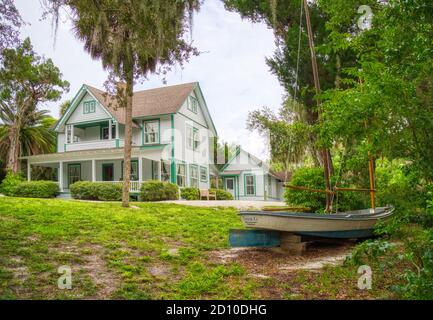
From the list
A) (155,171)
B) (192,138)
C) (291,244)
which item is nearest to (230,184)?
(192,138)

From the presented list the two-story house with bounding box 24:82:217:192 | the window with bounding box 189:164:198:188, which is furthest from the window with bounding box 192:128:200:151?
the window with bounding box 189:164:198:188

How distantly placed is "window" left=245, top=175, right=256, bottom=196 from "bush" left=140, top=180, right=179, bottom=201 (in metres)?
10.7

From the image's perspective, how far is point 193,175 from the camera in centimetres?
2533

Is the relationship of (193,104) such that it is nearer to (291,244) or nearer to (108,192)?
(108,192)

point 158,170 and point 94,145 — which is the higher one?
point 94,145

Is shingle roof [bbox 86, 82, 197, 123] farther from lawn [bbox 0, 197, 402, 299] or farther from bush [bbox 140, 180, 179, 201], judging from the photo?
lawn [bbox 0, 197, 402, 299]

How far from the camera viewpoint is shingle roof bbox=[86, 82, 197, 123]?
23.9m

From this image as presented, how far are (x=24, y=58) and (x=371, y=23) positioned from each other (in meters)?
6.07

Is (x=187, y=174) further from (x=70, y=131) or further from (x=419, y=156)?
(x=419, y=156)

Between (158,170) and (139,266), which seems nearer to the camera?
(139,266)

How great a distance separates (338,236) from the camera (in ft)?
25.1

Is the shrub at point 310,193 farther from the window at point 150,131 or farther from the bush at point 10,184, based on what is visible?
the bush at point 10,184

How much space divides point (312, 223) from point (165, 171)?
17064 mm
